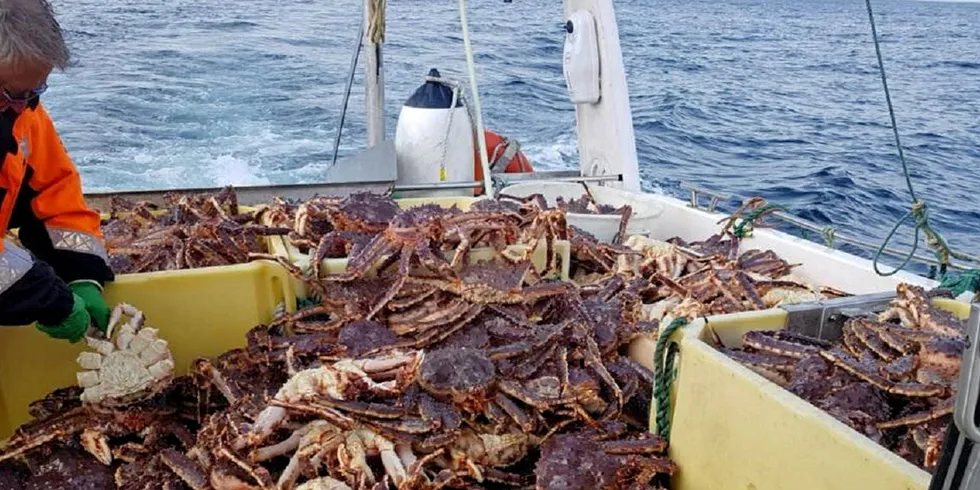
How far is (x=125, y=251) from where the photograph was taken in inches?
120

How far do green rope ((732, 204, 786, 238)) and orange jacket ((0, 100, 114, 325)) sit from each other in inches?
119

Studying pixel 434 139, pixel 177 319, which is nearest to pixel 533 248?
pixel 177 319

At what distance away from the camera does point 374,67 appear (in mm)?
5594

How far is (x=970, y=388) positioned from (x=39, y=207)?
2516 millimetres

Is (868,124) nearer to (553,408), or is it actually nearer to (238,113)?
Answer: (238,113)

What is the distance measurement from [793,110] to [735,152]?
13.3 feet

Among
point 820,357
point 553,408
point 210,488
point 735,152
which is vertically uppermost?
point 820,357

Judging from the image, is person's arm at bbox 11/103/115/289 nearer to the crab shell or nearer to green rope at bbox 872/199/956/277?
the crab shell

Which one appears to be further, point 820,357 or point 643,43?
point 643,43

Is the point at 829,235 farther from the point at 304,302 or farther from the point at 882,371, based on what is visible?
the point at 304,302

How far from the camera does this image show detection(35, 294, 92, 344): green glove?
221 cm

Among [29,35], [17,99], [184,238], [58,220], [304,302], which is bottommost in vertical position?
[304,302]

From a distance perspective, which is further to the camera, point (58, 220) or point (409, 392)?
point (58, 220)

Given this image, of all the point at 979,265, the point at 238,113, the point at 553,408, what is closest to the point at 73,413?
the point at 553,408
